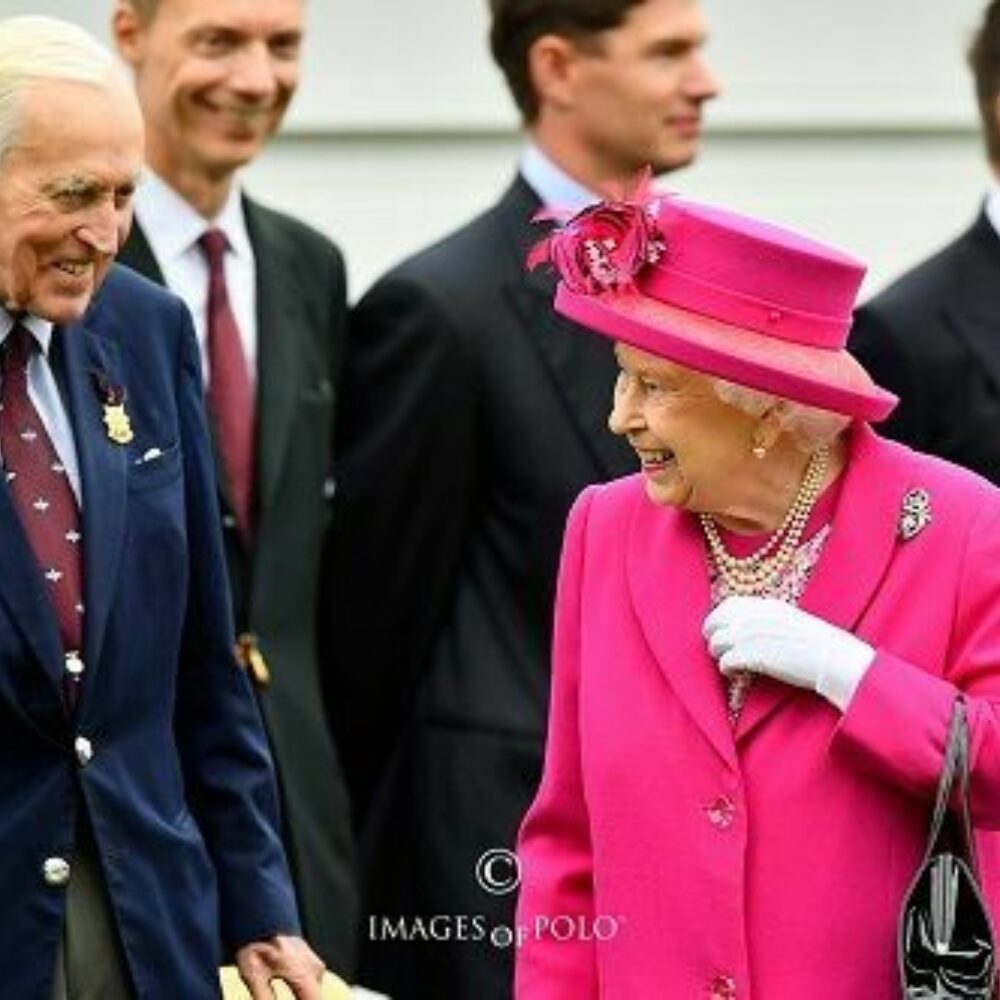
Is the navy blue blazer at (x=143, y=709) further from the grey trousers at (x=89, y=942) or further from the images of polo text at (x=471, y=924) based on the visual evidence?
the images of polo text at (x=471, y=924)

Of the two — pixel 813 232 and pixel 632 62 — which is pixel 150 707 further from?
pixel 813 232

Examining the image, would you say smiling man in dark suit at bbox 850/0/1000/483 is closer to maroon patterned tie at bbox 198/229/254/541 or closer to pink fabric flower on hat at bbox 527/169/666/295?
maroon patterned tie at bbox 198/229/254/541

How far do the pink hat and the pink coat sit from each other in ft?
0.45

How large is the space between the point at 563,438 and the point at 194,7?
101 cm

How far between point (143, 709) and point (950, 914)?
3.58 ft

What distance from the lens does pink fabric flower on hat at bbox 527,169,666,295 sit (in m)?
6.39

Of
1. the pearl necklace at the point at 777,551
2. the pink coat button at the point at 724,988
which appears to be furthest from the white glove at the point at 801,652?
the pink coat button at the point at 724,988

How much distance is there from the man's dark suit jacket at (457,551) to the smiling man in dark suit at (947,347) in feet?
1.45

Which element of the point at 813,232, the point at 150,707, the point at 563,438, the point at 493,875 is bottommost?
the point at 813,232

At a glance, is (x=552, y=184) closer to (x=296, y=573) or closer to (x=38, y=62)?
(x=296, y=573)

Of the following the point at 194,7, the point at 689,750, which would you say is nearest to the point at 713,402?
the point at 689,750

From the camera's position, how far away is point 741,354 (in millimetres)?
6254

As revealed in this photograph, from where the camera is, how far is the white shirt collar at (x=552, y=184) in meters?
8.64

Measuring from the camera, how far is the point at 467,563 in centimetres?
849
